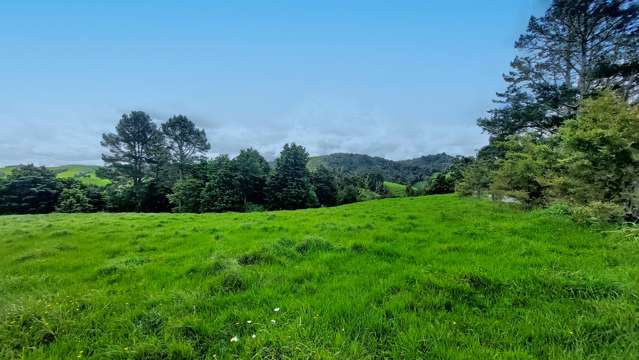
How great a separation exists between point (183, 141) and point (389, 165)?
123 m

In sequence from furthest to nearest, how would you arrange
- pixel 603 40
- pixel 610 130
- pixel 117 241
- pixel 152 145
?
1. pixel 152 145
2. pixel 603 40
3. pixel 117 241
4. pixel 610 130

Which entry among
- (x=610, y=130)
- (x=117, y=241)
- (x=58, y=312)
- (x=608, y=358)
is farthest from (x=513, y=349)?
(x=117, y=241)

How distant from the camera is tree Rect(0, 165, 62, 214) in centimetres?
3653

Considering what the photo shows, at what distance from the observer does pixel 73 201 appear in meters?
35.6

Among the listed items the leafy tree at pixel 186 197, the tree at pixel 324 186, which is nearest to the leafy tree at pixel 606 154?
the leafy tree at pixel 186 197

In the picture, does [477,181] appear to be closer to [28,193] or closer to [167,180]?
[167,180]

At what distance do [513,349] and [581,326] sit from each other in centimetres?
103

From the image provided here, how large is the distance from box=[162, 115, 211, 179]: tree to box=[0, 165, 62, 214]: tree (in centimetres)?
1791

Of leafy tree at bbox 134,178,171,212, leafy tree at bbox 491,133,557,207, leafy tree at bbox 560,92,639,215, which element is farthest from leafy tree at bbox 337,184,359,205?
leafy tree at bbox 560,92,639,215

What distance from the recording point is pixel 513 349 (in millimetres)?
2596

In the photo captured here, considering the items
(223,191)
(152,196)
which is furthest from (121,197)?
(223,191)

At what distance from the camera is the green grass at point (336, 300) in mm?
2748

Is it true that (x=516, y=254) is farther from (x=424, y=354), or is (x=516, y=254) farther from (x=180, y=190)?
(x=180, y=190)

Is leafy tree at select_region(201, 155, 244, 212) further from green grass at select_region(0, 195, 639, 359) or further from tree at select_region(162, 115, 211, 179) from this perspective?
green grass at select_region(0, 195, 639, 359)
